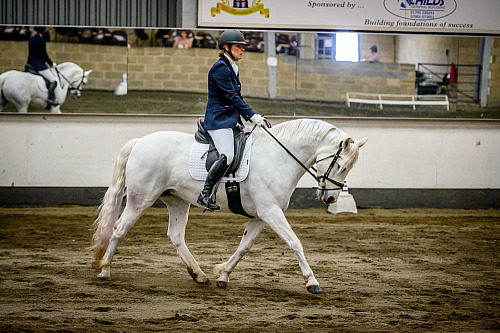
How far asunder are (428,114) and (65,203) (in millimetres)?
7389

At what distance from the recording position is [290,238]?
5.95 m

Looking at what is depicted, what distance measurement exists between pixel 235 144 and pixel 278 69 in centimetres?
666

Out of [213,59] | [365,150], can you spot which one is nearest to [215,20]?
[213,59]

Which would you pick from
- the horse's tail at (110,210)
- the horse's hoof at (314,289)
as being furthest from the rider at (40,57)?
the horse's hoof at (314,289)

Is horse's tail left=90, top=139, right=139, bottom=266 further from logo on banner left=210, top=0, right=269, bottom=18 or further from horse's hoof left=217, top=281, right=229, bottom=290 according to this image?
logo on banner left=210, top=0, right=269, bottom=18

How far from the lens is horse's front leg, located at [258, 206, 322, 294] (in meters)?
5.92

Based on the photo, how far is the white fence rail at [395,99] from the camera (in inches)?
509

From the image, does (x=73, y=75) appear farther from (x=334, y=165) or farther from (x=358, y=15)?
(x=334, y=165)

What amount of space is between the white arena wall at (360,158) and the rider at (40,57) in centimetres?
81

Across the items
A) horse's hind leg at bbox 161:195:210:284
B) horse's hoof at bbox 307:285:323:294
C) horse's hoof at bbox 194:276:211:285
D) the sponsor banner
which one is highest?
the sponsor banner

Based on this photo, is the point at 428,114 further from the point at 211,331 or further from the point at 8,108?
the point at 211,331

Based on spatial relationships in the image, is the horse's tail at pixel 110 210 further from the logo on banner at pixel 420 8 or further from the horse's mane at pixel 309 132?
the logo on banner at pixel 420 8

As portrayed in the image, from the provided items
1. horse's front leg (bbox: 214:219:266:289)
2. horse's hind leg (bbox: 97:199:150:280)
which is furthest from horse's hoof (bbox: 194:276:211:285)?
horse's hind leg (bbox: 97:199:150:280)

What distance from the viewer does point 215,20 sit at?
12.7 m
